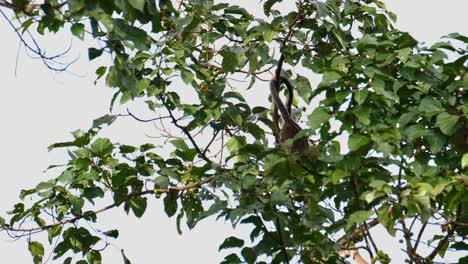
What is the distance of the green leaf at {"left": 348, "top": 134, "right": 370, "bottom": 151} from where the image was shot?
362cm

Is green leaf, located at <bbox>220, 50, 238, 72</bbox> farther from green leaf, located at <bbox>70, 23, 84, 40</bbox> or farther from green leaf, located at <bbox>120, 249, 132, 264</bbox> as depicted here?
green leaf, located at <bbox>70, 23, 84, 40</bbox>

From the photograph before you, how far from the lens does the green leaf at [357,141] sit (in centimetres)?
362

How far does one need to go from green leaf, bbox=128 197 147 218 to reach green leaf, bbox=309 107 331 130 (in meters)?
1.24

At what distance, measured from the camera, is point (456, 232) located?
414 centimetres

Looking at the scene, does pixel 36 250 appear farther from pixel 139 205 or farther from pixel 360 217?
pixel 360 217

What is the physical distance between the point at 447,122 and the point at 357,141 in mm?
390

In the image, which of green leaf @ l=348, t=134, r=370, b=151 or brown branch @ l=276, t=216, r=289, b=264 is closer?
green leaf @ l=348, t=134, r=370, b=151

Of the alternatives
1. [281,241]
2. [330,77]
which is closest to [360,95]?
[330,77]

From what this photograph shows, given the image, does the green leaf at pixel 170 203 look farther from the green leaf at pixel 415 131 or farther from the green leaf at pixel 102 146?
the green leaf at pixel 415 131

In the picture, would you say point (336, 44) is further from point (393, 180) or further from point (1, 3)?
Answer: point (1, 3)

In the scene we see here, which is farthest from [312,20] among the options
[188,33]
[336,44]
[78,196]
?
[78,196]

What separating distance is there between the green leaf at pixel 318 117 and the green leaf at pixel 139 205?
1245 millimetres

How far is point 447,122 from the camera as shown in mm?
3723

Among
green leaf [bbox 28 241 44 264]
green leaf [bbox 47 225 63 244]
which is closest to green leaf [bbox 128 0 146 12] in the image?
green leaf [bbox 47 225 63 244]
